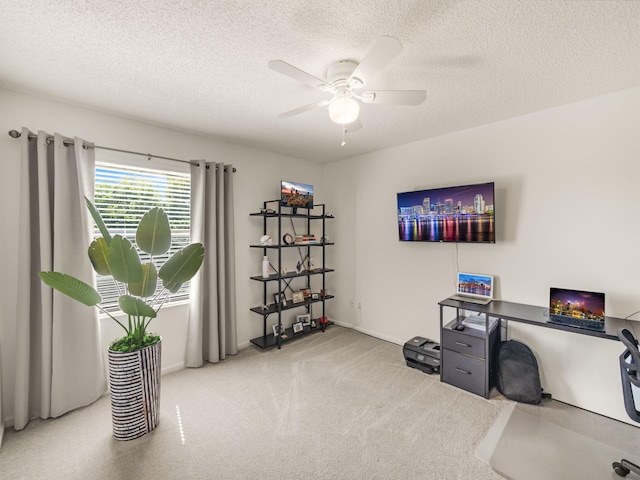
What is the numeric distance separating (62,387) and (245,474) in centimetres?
166

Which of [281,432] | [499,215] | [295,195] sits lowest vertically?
[281,432]

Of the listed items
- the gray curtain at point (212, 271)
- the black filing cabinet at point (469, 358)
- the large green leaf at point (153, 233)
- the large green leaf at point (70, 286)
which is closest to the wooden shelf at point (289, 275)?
the gray curtain at point (212, 271)

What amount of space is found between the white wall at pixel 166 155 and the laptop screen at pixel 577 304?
3025 mm

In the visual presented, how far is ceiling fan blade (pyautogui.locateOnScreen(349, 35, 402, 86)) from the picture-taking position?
3.90 feet

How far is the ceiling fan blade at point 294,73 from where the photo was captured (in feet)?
4.35

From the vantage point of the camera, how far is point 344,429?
79.4 inches

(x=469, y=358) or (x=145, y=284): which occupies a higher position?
(x=145, y=284)

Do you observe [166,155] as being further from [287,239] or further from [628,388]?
[628,388]

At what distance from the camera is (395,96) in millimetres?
1666

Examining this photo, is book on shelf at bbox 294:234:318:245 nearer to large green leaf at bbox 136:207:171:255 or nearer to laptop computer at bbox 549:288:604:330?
large green leaf at bbox 136:207:171:255

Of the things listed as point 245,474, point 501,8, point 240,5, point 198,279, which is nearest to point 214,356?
point 198,279

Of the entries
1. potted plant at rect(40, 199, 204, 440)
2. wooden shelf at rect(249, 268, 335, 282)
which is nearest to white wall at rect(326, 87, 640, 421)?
wooden shelf at rect(249, 268, 335, 282)

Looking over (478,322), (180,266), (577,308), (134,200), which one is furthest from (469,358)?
(134,200)

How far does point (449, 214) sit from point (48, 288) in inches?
139
